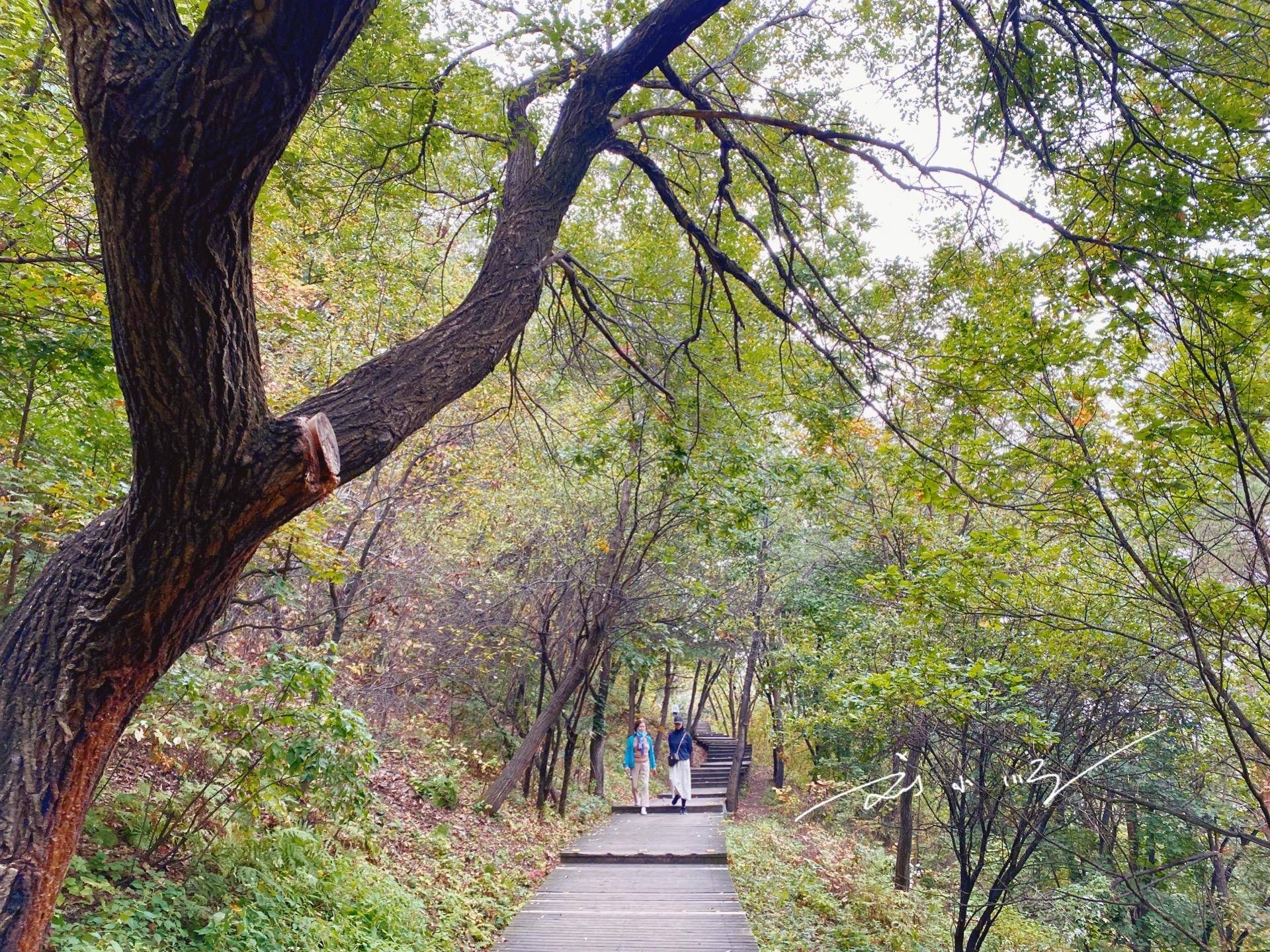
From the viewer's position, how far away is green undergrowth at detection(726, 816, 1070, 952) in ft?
22.8

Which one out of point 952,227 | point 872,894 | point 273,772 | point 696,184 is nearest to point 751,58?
point 696,184

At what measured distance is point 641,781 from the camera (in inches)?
547

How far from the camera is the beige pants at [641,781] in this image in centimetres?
1375

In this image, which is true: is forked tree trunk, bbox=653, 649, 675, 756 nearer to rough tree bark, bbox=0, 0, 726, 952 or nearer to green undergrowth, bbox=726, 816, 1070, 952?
green undergrowth, bbox=726, 816, 1070, 952

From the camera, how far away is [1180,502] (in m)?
4.11

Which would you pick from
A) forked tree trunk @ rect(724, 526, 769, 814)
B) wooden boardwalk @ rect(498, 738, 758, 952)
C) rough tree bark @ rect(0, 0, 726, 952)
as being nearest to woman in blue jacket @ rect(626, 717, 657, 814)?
wooden boardwalk @ rect(498, 738, 758, 952)

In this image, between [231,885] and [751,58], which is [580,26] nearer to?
[751,58]

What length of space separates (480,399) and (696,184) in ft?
16.8

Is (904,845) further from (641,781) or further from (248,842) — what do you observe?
(248,842)

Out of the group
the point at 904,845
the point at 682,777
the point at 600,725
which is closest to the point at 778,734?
the point at 682,777

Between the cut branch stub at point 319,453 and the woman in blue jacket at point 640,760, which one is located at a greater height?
the cut branch stub at point 319,453

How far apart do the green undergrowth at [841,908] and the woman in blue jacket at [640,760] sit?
333 centimetres

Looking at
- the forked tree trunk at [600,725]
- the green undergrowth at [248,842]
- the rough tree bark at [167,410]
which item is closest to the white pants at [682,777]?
the forked tree trunk at [600,725]

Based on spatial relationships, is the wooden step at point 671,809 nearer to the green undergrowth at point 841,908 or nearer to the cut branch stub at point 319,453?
the green undergrowth at point 841,908
